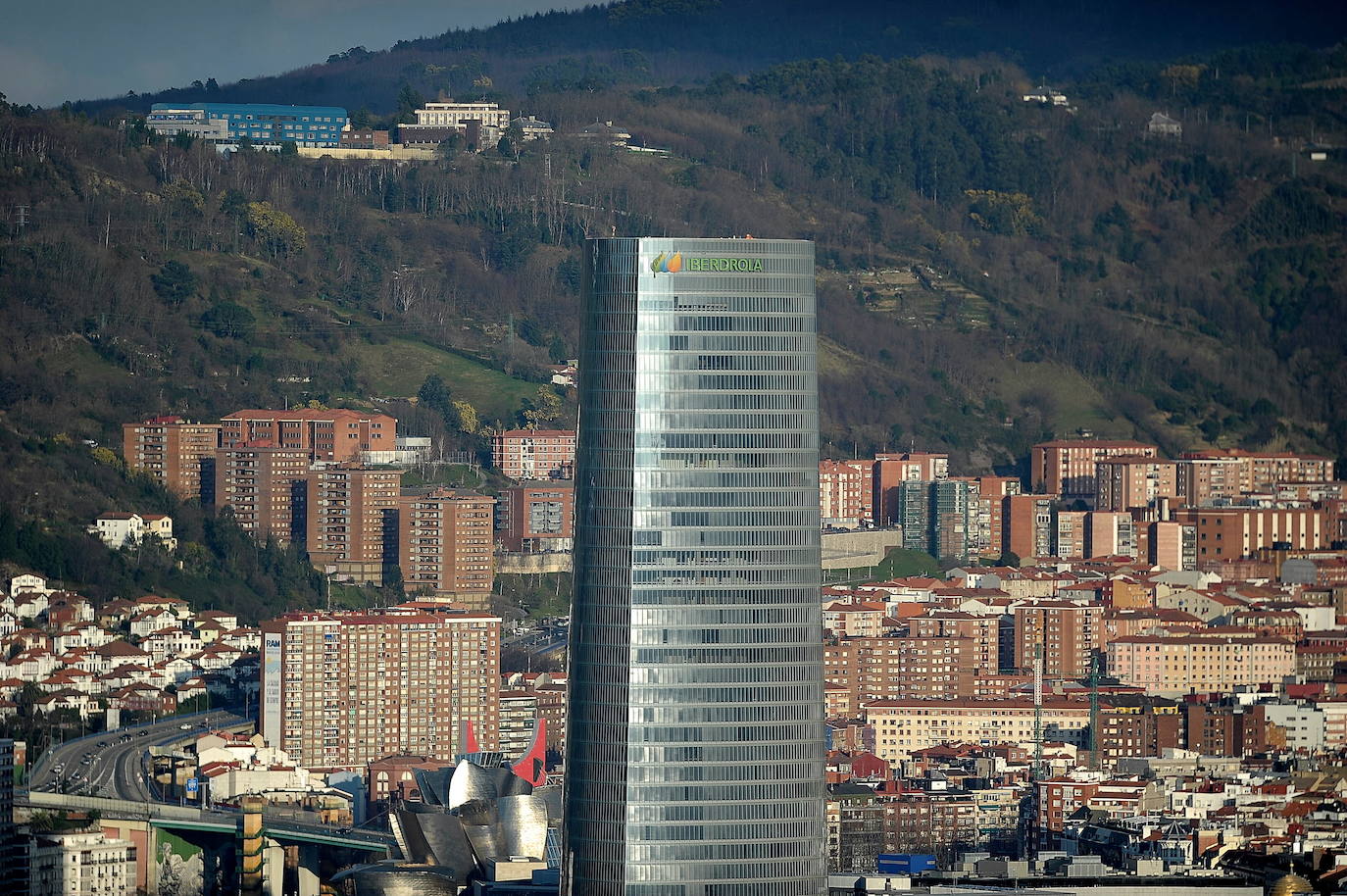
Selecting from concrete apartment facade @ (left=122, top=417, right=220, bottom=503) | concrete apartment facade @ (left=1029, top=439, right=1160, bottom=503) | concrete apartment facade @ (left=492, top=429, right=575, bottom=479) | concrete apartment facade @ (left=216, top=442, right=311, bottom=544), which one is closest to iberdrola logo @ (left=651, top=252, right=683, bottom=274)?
concrete apartment facade @ (left=216, top=442, right=311, bottom=544)

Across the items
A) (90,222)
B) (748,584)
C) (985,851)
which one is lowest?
(985,851)

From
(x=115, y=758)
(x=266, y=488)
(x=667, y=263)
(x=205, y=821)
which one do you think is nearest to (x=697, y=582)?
(x=667, y=263)

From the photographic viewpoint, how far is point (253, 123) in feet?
406

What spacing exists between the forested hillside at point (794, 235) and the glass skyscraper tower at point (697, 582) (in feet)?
124

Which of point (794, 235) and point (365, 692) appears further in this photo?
point (794, 235)

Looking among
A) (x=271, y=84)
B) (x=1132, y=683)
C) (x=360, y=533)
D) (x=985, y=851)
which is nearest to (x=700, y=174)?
(x=271, y=84)

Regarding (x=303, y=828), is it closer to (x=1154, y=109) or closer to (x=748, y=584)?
(x=748, y=584)

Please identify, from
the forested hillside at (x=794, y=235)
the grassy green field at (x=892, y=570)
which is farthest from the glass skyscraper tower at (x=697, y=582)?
the grassy green field at (x=892, y=570)

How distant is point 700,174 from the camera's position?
410ft

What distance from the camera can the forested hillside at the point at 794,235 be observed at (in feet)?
330

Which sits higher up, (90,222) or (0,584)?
(90,222)

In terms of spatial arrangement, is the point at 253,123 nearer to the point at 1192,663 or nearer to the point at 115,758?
the point at 1192,663

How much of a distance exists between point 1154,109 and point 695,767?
87.3 meters

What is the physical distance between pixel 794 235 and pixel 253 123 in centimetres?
1882
